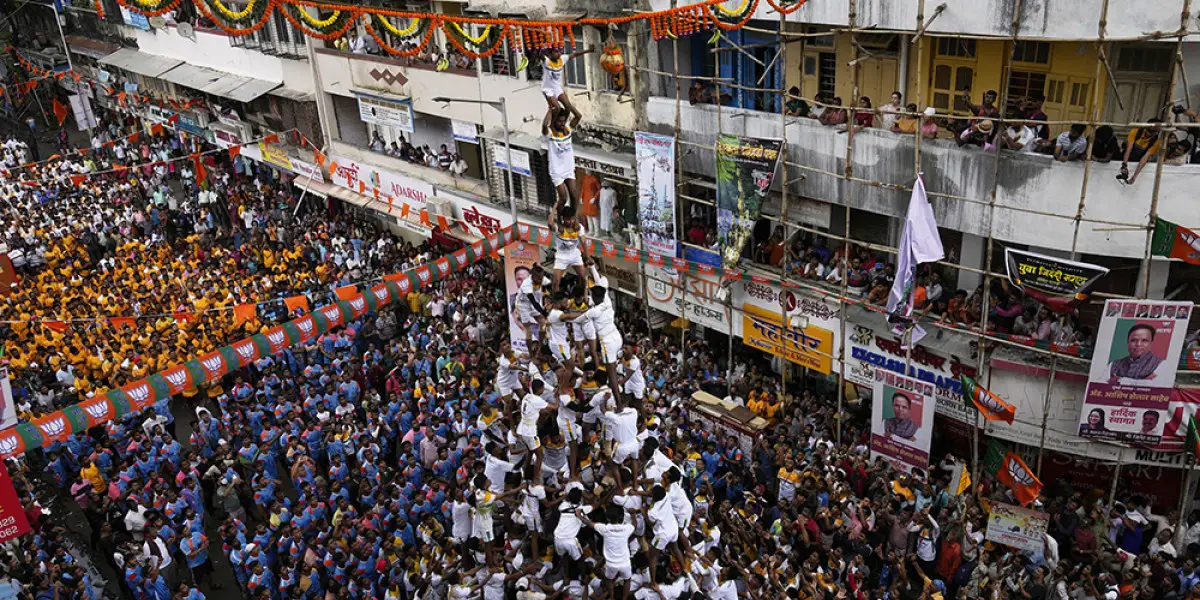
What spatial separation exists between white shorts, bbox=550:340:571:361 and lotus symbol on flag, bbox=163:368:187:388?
8679 mm

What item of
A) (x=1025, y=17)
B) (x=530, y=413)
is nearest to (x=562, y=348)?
(x=530, y=413)

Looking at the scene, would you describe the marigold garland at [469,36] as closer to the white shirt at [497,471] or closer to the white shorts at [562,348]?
the white shorts at [562,348]

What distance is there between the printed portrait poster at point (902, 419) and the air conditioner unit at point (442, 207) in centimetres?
1298

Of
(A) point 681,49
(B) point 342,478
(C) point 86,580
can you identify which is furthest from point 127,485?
(A) point 681,49

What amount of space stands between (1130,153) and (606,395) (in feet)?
27.5

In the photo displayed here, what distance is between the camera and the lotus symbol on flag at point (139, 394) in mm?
15609

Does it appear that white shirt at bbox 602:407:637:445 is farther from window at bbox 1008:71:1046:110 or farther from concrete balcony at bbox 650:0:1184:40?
window at bbox 1008:71:1046:110

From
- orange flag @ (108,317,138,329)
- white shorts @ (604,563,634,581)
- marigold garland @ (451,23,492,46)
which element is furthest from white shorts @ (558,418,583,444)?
orange flag @ (108,317,138,329)

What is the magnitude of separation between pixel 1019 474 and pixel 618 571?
24.8ft

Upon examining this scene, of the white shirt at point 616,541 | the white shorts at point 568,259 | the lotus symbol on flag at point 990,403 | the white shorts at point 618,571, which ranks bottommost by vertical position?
the lotus symbol on flag at point 990,403

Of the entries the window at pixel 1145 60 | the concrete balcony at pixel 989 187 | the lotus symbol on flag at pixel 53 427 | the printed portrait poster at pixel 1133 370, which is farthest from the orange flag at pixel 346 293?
the window at pixel 1145 60

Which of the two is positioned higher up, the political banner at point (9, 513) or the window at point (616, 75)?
the window at point (616, 75)

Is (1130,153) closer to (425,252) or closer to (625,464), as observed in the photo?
(625,464)

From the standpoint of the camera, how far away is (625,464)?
32.9ft
